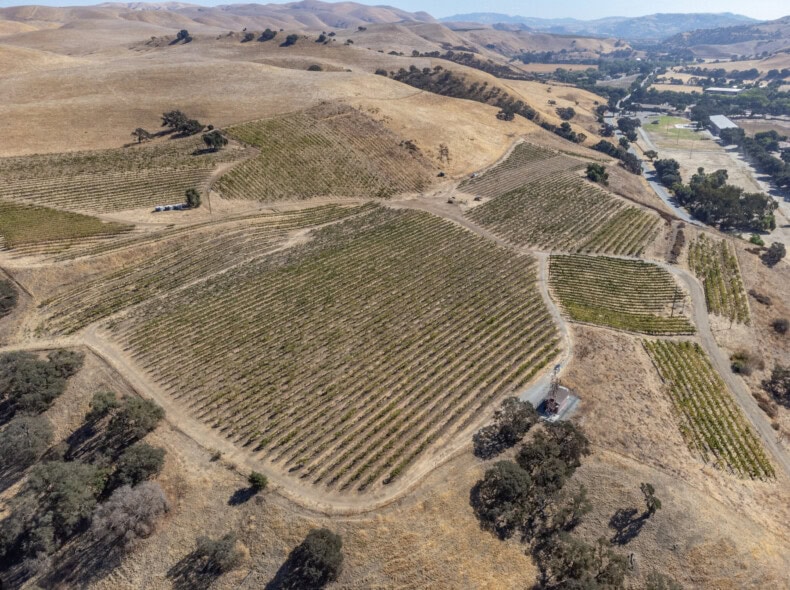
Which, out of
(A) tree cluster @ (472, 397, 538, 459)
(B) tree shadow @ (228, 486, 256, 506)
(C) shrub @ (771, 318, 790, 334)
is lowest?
(B) tree shadow @ (228, 486, 256, 506)

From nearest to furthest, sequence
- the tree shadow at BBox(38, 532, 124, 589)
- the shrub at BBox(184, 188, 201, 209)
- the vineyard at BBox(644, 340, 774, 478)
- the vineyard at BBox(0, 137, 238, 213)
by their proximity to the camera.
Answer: the tree shadow at BBox(38, 532, 124, 589), the vineyard at BBox(644, 340, 774, 478), the vineyard at BBox(0, 137, 238, 213), the shrub at BBox(184, 188, 201, 209)

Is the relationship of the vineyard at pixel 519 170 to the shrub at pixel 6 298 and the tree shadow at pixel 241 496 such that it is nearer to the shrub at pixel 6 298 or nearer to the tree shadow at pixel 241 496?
the tree shadow at pixel 241 496

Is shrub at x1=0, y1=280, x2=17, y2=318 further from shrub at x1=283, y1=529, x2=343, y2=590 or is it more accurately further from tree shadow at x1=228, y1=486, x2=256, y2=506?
shrub at x1=283, y1=529, x2=343, y2=590

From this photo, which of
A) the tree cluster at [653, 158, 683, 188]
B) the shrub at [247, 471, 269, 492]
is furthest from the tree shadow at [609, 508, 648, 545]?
the tree cluster at [653, 158, 683, 188]

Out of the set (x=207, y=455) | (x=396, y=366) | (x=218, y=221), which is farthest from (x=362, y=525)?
(x=218, y=221)

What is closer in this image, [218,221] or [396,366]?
[396,366]

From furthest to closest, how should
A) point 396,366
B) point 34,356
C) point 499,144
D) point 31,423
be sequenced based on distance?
Result: point 499,144, point 396,366, point 34,356, point 31,423

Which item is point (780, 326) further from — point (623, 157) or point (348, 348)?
point (623, 157)

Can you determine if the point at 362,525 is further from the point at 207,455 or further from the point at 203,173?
the point at 203,173
